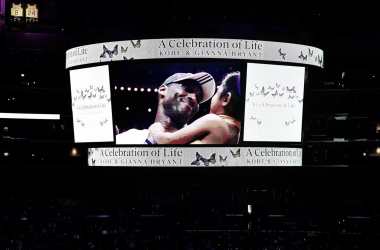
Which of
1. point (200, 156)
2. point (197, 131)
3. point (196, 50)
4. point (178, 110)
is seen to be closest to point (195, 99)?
point (178, 110)

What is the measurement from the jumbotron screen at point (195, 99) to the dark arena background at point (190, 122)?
0.07 meters

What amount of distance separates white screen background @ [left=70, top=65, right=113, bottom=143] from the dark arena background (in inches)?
2.3

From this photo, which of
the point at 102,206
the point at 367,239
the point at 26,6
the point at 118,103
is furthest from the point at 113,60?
the point at 367,239

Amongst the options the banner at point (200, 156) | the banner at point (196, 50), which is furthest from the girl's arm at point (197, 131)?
the banner at point (196, 50)

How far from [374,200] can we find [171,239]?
1171 centimetres

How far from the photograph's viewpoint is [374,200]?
42656 mm

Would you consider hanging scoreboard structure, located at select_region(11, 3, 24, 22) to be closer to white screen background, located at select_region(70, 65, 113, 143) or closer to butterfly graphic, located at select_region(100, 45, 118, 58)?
white screen background, located at select_region(70, 65, 113, 143)

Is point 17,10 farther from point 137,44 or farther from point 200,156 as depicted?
point 200,156

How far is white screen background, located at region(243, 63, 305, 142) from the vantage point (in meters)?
36.1

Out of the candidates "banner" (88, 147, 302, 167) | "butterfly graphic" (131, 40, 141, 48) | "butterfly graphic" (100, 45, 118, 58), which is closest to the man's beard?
"banner" (88, 147, 302, 167)

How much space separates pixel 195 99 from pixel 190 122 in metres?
1.09

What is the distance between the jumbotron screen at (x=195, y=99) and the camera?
35.5 metres

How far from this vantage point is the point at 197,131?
36031mm

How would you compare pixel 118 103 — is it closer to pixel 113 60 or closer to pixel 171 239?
pixel 113 60
